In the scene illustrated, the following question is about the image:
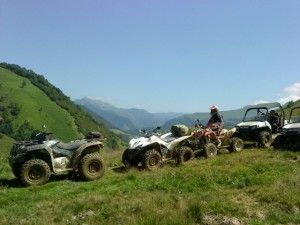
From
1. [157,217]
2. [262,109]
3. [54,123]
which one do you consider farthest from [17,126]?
[157,217]

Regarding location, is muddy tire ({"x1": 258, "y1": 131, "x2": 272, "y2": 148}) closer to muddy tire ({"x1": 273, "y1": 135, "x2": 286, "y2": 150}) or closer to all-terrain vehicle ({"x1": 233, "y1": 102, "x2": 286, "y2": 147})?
all-terrain vehicle ({"x1": 233, "y1": 102, "x2": 286, "y2": 147})

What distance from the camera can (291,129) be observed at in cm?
1638

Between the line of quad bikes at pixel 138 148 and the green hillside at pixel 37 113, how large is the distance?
121 meters

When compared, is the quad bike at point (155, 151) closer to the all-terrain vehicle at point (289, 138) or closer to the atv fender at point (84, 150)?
the atv fender at point (84, 150)

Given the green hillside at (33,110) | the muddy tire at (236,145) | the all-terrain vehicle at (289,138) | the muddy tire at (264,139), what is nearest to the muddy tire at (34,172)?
the muddy tire at (236,145)

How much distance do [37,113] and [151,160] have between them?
521 feet

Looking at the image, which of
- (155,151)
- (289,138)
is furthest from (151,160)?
(289,138)

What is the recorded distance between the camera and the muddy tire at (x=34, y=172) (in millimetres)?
12430

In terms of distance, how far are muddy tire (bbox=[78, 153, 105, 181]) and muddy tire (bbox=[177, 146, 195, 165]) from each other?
10.1 feet

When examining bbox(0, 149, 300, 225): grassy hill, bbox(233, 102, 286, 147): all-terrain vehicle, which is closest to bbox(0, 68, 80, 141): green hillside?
bbox(233, 102, 286, 147): all-terrain vehicle

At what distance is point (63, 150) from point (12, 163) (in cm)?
175

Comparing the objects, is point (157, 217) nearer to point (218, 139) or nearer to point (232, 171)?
point (232, 171)

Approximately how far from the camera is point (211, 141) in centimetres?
1670

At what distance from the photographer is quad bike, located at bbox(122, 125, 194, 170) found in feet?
47.0
